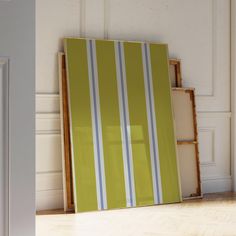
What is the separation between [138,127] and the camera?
14.8ft

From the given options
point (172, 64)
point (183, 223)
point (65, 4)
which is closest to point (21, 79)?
point (183, 223)

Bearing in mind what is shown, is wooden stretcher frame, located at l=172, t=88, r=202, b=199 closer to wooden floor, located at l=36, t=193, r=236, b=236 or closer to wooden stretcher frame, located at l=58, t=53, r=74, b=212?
wooden floor, located at l=36, t=193, r=236, b=236

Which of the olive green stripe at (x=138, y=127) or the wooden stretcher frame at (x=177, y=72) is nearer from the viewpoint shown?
the olive green stripe at (x=138, y=127)

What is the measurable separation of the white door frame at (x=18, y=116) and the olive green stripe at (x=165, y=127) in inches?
135

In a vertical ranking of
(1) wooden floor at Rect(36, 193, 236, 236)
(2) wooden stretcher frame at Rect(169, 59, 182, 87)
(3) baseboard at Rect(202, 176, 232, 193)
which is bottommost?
(1) wooden floor at Rect(36, 193, 236, 236)

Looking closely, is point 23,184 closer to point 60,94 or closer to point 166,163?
point 60,94

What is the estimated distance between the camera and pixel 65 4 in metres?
4.42

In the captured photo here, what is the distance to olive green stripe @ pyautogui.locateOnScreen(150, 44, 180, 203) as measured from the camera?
4594 mm

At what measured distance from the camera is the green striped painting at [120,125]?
4254 mm

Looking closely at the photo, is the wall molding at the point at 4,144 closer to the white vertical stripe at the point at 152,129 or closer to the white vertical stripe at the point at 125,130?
the white vertical stripe at the point at 125,130

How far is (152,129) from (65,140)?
952mm

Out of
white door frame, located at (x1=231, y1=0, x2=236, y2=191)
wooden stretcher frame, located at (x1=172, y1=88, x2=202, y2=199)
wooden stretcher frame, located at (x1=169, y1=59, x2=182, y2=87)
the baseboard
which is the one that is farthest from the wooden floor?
wooden stretcher frame, located at (x1=169, y1=59, x2=182, y2=87)

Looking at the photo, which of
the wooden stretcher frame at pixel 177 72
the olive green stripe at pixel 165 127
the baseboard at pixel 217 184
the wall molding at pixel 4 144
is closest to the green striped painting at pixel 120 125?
the olive green stripe at pixel 165 127

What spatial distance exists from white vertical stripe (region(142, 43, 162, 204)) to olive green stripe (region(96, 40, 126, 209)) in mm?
362
